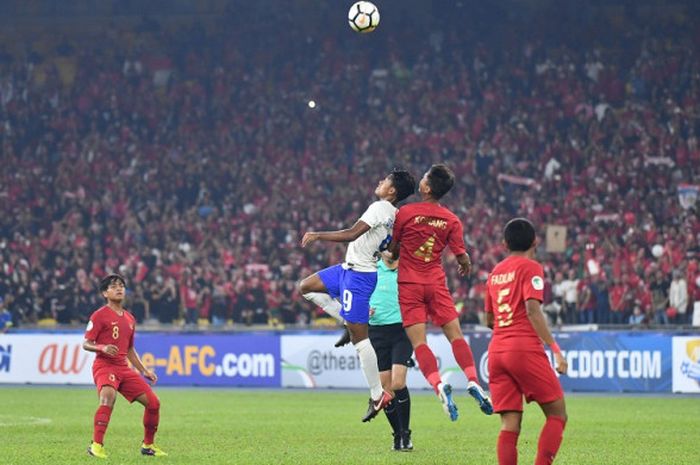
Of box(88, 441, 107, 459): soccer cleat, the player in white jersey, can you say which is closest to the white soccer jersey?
the player in white jersey

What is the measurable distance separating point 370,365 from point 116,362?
2.58m

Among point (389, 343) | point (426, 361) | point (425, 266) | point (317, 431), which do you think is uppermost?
point (425, 266)

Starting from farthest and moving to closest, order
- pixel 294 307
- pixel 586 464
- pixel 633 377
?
pixel 294 307, pixel 633 377, pixel 586 464

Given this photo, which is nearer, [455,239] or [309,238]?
[309,238]

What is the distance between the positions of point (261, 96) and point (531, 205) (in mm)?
11937

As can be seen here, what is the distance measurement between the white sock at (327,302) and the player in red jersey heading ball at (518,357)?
5266mm

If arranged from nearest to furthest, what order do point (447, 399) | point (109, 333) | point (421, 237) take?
point (447, 399) < point (421, 237) < point (109, 333)

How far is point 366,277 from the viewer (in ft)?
44.8

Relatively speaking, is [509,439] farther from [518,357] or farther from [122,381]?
[122,381]

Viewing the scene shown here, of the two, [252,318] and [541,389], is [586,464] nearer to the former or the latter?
[541,389]

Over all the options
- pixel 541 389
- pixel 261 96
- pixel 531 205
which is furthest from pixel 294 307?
pixel 541 389

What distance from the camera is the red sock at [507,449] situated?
360 inches

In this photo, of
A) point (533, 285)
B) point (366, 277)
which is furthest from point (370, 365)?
point (533, 285)

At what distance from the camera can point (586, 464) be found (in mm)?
11992
